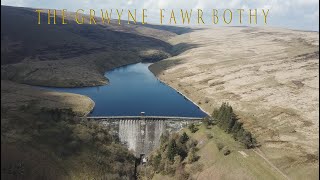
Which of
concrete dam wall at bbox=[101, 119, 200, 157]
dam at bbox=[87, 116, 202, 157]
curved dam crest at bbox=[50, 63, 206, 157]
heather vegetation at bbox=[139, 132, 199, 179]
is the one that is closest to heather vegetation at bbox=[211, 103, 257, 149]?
dam at bbox=[87, 116, 202, 157]

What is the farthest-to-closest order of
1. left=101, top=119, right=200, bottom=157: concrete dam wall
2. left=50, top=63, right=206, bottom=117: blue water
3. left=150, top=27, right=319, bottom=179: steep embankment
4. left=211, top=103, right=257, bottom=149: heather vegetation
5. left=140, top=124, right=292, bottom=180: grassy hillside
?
left=50, top=63, right=206, bottom=117: blue water → left=101, top=119, right=200, bottom=157: concrete dam wall → left=211, top=103, right=257, bottom=149: heather vegetation → left=150, top=27, right=319, bottom=179: steep embankment → left=140, top=124, right=292, bottom=180: grassy hillside

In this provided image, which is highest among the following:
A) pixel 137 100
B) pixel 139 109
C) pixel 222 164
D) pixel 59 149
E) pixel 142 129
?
pixel 137 100

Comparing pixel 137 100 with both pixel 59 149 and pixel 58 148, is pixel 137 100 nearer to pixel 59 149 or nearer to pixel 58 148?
pixel 58 148

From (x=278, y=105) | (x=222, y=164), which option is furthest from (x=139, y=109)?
(x=222, y=164)

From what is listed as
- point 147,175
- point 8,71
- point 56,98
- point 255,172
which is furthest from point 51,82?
point 255,172

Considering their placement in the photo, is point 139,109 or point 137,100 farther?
point 137,100

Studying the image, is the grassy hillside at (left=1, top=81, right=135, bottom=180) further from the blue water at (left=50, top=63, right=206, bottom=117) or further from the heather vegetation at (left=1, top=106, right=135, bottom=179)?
the blue water at (left=50, top=63, right=206, bottom=117)

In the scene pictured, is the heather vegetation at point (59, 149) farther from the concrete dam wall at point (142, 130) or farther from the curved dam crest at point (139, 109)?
the curved dam crest at point (139, 109)
